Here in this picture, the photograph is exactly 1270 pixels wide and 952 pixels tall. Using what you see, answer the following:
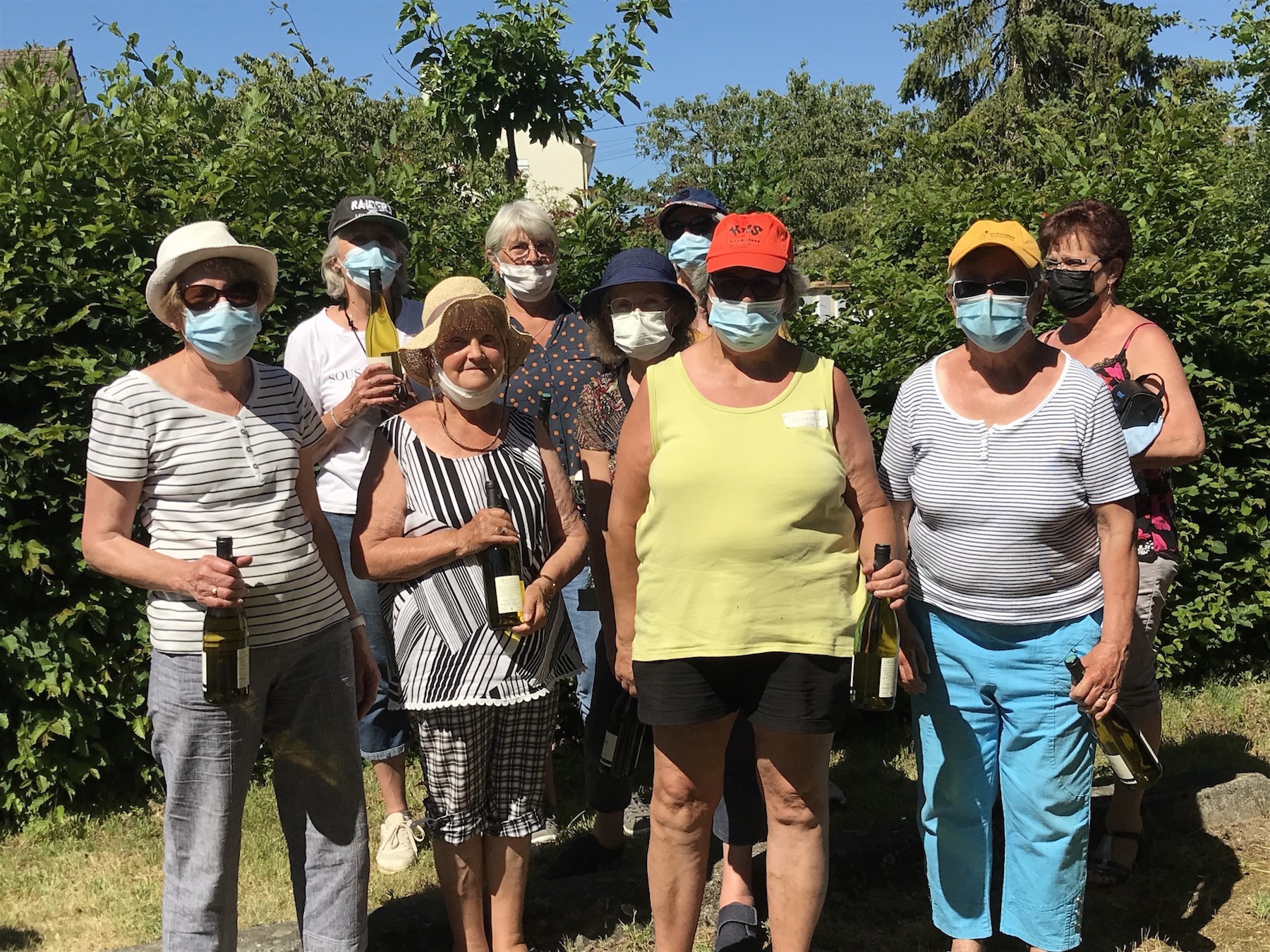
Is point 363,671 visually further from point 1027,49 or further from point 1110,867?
point 1027,49

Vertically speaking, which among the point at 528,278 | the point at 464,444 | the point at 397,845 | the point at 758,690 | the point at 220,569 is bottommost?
the point at 397,845

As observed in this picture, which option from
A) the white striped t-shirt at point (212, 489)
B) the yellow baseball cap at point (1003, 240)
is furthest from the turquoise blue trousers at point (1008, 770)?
the white striped t-shirt at point (212, 489)

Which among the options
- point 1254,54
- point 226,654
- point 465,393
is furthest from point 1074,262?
point 1254,54

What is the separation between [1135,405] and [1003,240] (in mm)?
820

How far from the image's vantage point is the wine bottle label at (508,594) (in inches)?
129

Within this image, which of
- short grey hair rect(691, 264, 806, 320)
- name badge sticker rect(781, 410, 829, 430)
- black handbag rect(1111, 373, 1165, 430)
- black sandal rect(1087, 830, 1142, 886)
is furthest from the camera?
black sandal rect(1087, 830, 1142, 886)

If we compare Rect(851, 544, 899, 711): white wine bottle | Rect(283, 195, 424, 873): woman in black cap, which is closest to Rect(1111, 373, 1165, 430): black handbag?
Rect(851, 544, 899, 711): white wine bottle

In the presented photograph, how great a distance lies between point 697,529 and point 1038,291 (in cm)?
124

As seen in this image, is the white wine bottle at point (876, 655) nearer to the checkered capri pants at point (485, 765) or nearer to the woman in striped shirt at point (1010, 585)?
the woman in striped shirt at point (1010, 585)

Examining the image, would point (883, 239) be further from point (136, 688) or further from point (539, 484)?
point (136, 688)

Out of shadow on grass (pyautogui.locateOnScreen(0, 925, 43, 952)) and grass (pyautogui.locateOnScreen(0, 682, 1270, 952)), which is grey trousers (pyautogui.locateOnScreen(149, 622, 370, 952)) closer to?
grass (pyautogui.locateOnScreen(0, 682, 1270, 952))

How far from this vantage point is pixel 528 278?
4395 millimetres

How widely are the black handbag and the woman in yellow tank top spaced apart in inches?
37.7

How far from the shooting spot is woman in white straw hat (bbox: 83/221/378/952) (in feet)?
9.41
